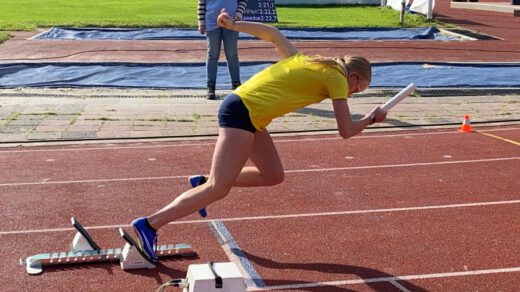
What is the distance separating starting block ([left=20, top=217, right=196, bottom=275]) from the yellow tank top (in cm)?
119

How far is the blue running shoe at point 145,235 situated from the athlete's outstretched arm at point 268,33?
1.45m

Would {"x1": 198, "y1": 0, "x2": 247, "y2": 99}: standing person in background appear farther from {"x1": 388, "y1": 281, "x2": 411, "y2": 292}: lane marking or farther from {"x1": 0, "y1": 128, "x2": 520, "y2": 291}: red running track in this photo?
{"x1": 388, "y1": 281, "x2": 411, "y2": 292}: lane marking

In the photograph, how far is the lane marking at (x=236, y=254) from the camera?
518cm

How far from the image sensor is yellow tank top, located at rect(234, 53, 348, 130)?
486 centimetres

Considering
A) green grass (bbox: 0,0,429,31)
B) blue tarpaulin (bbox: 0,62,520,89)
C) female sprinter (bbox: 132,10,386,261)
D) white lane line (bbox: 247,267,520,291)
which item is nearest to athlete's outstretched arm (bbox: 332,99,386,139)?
female sprinter (bbox: 132,10,386,261)

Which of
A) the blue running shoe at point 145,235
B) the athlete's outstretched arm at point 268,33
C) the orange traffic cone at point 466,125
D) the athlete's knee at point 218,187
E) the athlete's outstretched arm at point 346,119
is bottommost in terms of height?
the orange traffic cone at point 466,125

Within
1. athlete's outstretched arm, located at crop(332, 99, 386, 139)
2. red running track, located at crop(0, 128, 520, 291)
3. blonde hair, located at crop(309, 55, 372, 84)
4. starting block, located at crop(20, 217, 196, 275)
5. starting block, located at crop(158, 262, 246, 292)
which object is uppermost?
blonde hair, located at crop(309, 55, 372, 84)

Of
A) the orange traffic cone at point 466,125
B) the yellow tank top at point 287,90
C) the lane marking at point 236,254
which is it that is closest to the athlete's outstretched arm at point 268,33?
the yellow tank top at point 287,90

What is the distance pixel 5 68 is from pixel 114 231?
8.58 m

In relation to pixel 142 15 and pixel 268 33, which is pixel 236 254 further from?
pixel 142 15

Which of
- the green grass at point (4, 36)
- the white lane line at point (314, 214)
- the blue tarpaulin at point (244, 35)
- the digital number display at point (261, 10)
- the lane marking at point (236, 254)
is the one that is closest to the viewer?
the lane marking at point (236, 254)

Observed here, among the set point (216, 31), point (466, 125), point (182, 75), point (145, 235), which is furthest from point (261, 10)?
point (145, 235)

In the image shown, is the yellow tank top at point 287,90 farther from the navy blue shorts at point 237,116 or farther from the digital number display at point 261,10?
the digital number display at point 261,10

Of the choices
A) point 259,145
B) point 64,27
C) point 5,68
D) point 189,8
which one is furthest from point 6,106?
point 189,8
